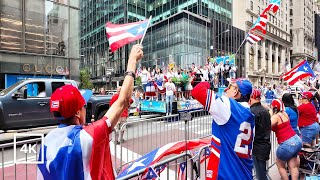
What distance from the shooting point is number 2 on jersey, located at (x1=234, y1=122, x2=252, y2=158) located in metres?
3.06

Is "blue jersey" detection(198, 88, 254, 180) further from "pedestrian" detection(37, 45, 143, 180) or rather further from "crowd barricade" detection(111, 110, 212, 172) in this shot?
"crowd barricade" detection(111, 110, 212, 172)

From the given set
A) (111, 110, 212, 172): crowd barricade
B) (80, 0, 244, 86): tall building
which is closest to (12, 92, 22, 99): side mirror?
(111, 110, 212, 172): crowd barricade

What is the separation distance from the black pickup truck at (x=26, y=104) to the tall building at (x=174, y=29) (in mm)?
32381

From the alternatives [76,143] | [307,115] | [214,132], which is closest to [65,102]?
[76,143]

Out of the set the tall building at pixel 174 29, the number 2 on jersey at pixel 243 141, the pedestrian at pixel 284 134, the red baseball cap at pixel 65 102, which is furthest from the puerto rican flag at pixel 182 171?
the tall building at pixel 174 29

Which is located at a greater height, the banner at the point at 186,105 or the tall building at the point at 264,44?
the tall building at the point at 264,44

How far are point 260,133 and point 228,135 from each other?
4.38 feet

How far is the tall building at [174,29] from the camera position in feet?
158

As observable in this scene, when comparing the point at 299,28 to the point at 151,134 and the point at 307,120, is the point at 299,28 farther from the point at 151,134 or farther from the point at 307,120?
the point at 151,134

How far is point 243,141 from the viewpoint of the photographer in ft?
10.2

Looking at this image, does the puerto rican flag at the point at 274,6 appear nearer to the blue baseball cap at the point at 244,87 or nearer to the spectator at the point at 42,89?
the spectator at the point at 42,89

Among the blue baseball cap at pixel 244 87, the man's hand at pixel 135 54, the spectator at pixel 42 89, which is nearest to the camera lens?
the man's hand at pixel 135 54

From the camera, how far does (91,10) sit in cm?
7350

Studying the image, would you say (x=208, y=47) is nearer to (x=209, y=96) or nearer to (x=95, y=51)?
(x=95, y=51)
